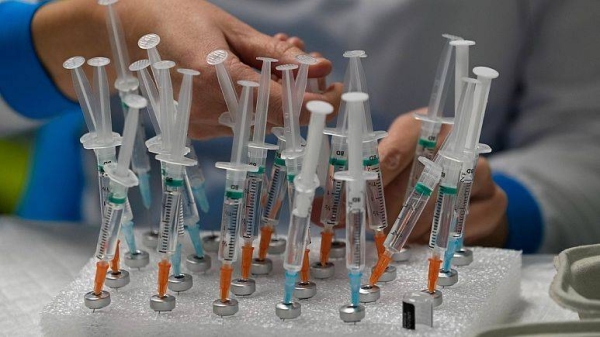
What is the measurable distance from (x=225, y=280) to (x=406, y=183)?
245 millimetres

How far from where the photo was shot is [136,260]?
27.1 inches

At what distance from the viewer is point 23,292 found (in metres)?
0.73

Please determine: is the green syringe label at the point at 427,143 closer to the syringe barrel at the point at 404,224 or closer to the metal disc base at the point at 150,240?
the syringe barrel at the point at 404,224

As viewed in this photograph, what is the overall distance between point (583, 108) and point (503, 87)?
11 centimetres

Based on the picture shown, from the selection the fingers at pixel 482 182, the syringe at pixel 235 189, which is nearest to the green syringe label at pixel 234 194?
the syringe at pixel 235 189

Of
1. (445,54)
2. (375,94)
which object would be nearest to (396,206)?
(445,54)

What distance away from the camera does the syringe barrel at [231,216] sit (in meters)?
0.61

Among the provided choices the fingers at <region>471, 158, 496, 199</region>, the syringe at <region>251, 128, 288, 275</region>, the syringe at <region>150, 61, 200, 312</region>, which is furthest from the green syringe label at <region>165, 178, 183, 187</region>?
the fingers at <region>471, 158, 496, 199</region>

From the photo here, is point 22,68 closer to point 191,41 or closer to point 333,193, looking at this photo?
point 191,41

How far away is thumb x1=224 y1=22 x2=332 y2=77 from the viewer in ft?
2.28

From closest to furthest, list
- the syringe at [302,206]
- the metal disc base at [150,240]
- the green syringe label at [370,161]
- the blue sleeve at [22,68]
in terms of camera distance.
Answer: the syringe at [302,206]
the green syringe label at [370,161]
the metal disc base at [150,240]
the blue sleeve at [22,68]

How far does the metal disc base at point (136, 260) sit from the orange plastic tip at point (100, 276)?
8cm

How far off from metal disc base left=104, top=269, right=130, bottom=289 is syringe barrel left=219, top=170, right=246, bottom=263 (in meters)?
0.08

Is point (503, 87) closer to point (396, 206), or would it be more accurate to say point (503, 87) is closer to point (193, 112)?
point (396, 206)
